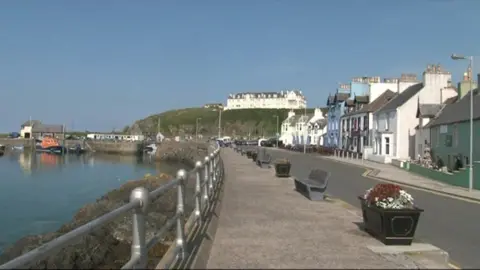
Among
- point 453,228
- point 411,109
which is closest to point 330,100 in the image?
point 411,109

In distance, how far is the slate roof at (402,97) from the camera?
52.2m

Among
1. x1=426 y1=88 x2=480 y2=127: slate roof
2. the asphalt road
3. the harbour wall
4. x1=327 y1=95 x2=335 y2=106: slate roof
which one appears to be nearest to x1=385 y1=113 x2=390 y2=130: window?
x1=426 y1=88 x2=480 y2=127: slate roof

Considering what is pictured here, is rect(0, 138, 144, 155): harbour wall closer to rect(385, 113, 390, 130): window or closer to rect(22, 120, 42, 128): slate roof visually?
rect(22, 120, 42, 128): slate roof

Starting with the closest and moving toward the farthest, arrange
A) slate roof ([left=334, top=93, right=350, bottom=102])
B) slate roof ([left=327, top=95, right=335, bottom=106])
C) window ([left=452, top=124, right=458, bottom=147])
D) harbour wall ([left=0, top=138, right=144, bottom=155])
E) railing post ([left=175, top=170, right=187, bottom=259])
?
railing post ([left=175, top=170, right=187, bottom=259]) → window ([left=452, top=124, right=458, bottom=147]) → slate roof ([left=334, top=93, right=350, bottom=102]) → slate roof ([left=327, top=95, right=335, bottom=106]) → harbour wall ([left=0, top=138, right=144, bottom=155])

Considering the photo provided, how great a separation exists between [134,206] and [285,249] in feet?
12.2

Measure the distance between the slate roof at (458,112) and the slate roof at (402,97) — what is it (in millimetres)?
5754

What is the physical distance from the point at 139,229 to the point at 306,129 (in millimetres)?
107667

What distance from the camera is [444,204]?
1866cm

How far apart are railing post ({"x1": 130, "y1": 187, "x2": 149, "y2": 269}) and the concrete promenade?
2.00 metres

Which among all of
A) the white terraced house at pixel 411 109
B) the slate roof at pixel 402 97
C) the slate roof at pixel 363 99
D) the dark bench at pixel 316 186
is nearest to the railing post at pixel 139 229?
the dark bench at pixel 316 186

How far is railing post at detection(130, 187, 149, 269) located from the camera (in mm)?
4945

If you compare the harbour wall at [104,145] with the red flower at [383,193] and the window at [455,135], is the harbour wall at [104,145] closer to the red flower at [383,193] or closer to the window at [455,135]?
the window at [455,135]

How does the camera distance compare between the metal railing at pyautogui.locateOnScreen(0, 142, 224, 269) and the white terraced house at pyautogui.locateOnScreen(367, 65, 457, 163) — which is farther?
the white terraced house at pyautogui.locateOnScreen(367, 65, 457, 163)

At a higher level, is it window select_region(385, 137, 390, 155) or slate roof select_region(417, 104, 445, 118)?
slate roof select_region(417, 104, 445, 118)
